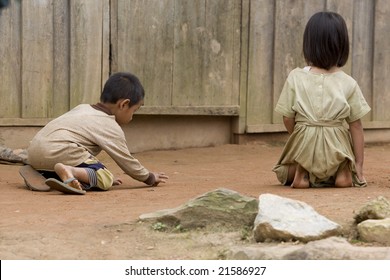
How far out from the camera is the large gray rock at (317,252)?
3.82 m

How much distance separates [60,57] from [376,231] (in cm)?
482

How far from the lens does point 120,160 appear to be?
6539 mm

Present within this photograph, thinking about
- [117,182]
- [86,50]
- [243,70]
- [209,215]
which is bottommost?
[117,182]

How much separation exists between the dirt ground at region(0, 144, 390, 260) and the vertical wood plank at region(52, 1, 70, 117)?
72 centimetres

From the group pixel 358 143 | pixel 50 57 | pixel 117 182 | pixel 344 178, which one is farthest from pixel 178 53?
pixel 344 178

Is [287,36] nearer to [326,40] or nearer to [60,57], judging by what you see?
[60,57]

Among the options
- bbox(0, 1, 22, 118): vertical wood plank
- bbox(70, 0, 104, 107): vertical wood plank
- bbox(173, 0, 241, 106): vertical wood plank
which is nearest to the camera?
bbox(0, 1, 22, 118): vertical wood plank

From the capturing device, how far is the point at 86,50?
339 inches

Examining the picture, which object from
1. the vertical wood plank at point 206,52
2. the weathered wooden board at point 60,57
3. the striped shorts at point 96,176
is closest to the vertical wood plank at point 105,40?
the weathered wooden board at point 60,57

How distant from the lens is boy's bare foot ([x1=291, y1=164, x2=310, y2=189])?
6430 mm

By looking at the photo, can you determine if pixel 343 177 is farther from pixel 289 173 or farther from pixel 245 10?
pixel 245 10

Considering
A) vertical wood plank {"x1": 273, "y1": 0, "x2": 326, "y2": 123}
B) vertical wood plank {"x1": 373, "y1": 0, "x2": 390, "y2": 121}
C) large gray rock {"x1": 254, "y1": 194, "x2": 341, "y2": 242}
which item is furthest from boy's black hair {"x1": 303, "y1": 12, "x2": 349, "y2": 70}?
vertical wood plank {"x1": 373, "y1": 0, "x2": 390, "y2": 121}

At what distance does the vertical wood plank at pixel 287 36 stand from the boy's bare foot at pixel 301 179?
3583 mm

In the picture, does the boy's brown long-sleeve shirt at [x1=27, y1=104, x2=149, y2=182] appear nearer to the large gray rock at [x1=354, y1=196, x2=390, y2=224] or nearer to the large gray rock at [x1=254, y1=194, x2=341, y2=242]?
the large gray rock at [x1=254, y1=194, x2=341, y2=242]
